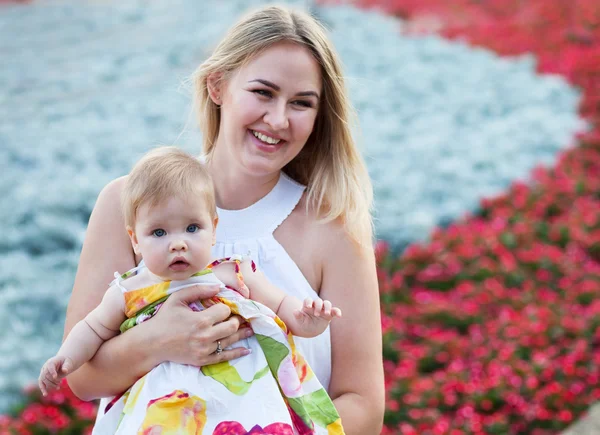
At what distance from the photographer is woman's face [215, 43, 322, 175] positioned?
200cm

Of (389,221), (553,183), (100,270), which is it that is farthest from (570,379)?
(100,270)

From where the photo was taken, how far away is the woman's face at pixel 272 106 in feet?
6.57

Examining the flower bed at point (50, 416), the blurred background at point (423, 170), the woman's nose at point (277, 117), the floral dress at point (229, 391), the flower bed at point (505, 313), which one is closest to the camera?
the floral dress at point (229, 391)

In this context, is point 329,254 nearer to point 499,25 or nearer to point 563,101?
point 563,101

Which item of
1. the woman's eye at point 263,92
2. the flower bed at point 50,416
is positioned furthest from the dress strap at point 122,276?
the flower bed at point 50,416

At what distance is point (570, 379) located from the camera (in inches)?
155

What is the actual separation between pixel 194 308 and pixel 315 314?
11.7 inches

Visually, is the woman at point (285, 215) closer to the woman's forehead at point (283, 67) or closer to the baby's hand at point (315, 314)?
the woman's forehead at point (283, 67)

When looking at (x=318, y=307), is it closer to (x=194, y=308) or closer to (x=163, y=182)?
(x=194, y=308)

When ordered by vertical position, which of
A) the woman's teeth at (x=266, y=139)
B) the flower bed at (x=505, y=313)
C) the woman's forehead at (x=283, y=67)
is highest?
the woman's forehead at (x=283, y=67)

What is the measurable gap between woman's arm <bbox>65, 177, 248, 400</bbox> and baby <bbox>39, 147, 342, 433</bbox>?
3 cm

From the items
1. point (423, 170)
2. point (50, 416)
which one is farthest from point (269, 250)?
point (423, 170)

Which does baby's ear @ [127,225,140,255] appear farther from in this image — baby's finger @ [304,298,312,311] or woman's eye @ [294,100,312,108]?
woman's eye @ [294,100,312,108]

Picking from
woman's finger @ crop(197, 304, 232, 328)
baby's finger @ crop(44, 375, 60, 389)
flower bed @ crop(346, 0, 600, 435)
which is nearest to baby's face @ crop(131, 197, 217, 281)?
woman's finger @ crop(197, 304, 232, 328)
